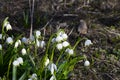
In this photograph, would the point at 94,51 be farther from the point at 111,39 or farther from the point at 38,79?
the point at 38,79

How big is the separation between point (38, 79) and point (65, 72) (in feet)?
1.10

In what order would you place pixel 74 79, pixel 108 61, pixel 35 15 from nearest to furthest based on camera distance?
pixel 74 79, pixel 108 61, pixel 35 15

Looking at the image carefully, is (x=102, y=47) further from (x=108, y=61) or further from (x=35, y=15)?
(x=35, y=15)

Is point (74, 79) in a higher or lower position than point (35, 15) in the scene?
lower

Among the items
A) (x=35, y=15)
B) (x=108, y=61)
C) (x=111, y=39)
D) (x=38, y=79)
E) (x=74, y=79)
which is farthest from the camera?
(x=35, y=15)

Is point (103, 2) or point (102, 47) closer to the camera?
point (102, 47)

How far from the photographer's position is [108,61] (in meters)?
4.30

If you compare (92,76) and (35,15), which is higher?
(35,15)

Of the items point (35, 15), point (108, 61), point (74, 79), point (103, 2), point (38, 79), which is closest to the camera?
point (38, 79)

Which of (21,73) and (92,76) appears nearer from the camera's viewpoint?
(21,73)

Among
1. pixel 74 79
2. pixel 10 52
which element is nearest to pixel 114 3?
pixel 74 79

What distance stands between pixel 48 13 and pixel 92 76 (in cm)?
146

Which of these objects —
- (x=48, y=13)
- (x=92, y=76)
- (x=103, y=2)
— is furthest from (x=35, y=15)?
(x=92, y=76)

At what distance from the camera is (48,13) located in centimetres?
518
